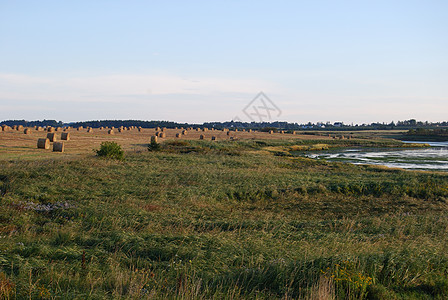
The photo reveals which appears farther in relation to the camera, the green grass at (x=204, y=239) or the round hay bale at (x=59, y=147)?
the round hay bale at (x=59, y=147)

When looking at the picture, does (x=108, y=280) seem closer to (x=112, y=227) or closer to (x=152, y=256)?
(x=152, y=256)

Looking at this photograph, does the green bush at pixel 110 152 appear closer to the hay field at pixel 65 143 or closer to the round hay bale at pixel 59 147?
the hay field at pixel 65 143

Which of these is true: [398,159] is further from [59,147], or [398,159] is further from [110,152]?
[59,147]

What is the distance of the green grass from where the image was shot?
6.73 m

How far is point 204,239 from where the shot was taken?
9688 mm

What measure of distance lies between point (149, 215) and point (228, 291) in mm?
8376

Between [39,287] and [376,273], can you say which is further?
[376,273]

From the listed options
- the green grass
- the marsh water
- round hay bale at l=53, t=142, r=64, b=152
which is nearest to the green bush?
the green grass

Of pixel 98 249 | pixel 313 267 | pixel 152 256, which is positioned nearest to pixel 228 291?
pixel 313 267

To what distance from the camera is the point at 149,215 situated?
554 inches

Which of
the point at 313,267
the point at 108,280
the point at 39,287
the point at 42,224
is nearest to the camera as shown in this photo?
the point at 39,287

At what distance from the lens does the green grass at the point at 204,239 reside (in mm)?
6727

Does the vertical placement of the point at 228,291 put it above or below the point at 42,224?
above

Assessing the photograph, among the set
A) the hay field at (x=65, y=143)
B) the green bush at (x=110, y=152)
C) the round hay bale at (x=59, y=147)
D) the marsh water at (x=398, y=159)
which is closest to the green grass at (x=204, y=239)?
the green bush at (x=110, y=152)
